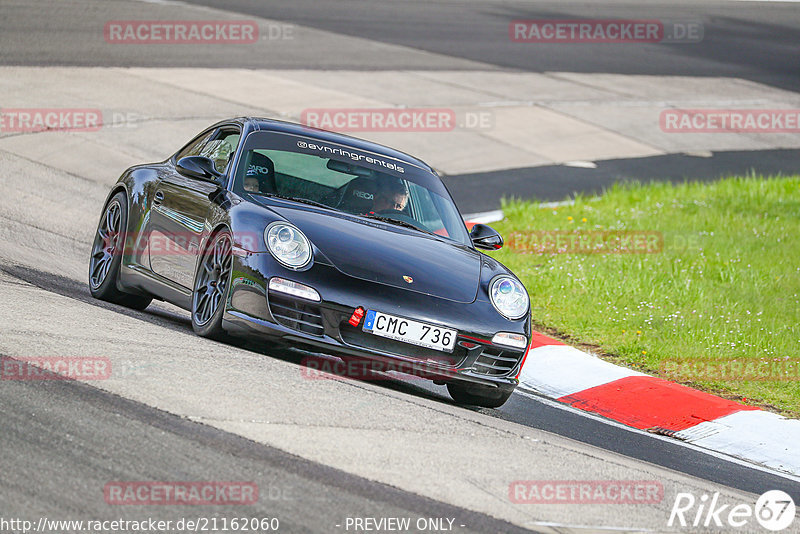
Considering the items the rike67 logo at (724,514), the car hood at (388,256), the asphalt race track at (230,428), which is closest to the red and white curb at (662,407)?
the asphalt race track at (230,428)

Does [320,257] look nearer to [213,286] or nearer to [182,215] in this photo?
[213,286]

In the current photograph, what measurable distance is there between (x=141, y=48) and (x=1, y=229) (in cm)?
1151

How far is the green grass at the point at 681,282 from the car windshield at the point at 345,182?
2098 millimetres

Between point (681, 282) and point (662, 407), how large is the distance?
3.25 metres

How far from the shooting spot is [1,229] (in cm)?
992

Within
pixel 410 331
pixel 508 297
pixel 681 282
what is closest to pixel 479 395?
pixel 508 297

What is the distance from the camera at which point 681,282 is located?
10789 millimetres

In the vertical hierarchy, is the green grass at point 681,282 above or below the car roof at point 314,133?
below

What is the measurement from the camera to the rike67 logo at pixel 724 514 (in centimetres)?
490

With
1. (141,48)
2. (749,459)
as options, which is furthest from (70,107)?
(749,459)

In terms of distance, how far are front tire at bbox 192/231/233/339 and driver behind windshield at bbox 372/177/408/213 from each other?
3.69 feet

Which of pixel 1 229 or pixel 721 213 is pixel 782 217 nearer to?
pixel 721 213

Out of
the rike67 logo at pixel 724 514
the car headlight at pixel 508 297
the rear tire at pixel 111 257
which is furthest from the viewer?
the rear tire at pixel 111 257

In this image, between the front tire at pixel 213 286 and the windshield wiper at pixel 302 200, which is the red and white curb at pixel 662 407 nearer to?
the windshield wiper at pixel 302 200
